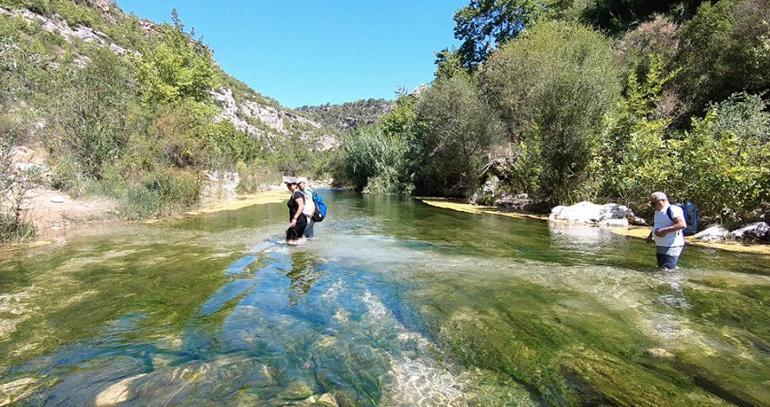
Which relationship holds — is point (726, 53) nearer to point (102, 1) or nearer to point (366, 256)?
point (366, 256)

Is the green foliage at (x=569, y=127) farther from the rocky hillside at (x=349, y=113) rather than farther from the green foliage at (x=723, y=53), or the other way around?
the rocky hillside at (x=349, y=113)

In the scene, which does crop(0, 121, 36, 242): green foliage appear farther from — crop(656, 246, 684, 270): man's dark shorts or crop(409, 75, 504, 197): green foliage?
crop(409, 75, 504, 197): green foliage

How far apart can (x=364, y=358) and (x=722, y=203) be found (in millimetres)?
12338

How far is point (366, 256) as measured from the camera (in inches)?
367

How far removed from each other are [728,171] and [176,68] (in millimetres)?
32283

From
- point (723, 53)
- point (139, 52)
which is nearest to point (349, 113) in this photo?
point (139, 52)

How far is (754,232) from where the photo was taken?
36.6ft

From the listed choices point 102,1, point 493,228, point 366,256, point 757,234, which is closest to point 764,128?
point 757,234

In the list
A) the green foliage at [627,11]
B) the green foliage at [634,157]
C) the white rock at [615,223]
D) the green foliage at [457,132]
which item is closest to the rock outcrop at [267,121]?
the green foliage at [627,11]

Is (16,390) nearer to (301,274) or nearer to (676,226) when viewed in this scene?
(301,274)

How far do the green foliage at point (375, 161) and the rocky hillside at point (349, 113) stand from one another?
133477 millimetres

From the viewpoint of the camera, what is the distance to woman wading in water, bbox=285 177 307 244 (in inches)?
387

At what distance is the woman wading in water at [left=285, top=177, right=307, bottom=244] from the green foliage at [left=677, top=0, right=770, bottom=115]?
20143 mm

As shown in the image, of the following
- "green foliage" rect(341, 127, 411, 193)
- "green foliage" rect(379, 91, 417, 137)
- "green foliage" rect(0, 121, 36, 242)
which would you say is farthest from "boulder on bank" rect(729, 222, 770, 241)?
"green foliage" rect(379, 91, 417, 137)
